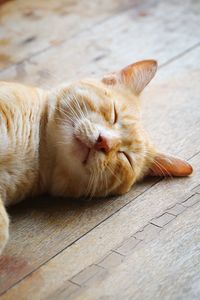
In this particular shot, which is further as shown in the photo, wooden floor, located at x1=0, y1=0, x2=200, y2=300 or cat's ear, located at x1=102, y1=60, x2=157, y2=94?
cat's ear, located at x1=102, y1=60, x2=157, y2=94

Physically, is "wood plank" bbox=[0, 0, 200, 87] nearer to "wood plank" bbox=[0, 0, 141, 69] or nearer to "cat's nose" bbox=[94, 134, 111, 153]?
"wood plank" bbox=[0, 0, 141, 69]

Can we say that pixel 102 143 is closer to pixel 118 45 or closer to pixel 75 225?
pixel 75 225

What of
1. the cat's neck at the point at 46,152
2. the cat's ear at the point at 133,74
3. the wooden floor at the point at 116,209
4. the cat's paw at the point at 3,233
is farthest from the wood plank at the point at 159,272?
the cat's ear at the point at 133,74

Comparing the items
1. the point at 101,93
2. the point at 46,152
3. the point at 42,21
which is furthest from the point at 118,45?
the point at 46,152

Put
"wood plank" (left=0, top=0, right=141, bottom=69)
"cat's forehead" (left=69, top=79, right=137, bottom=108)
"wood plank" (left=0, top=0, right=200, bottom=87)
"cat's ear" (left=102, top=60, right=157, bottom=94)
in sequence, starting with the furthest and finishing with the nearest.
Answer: "wood plank" (left=0, top=0, right=141, bottom=69) < "wood plank" (left=0, top=0, right=200, bottom=87) < "cat's ear" (left=102, top=60, right=157, bottom=94) < "cat's forehead" (left=69, top=79, right=137, bottom=108)

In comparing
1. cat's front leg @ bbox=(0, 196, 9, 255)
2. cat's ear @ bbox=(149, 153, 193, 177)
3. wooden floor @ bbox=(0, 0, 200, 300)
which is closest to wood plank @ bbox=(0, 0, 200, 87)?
wooden floor @ bbox=(0, 0, 200, 300)

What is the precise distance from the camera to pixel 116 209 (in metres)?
1.69

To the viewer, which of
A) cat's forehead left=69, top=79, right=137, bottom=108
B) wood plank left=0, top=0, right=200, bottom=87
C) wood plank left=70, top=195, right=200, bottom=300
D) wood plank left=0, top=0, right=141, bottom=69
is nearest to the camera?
wood plank left=70, top=195, right=200, bottom=300

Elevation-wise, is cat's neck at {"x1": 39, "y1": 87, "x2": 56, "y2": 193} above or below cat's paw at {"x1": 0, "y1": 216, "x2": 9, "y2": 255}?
above

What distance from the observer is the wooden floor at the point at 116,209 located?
1.38 meters

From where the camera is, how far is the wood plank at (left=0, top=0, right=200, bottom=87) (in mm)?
2465

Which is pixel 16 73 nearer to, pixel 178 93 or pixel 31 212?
pixel 178 93

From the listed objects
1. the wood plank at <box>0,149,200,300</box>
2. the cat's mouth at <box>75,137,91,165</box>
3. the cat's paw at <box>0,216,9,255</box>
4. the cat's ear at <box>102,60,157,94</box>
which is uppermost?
the cat's ear at <box>102,60,157,94</box>

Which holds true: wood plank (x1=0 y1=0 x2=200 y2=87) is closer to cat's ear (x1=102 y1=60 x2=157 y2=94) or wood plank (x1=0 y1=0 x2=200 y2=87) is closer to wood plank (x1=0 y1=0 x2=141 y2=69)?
wood plank (x1=0 y1=0 x2=141 y2=69)
